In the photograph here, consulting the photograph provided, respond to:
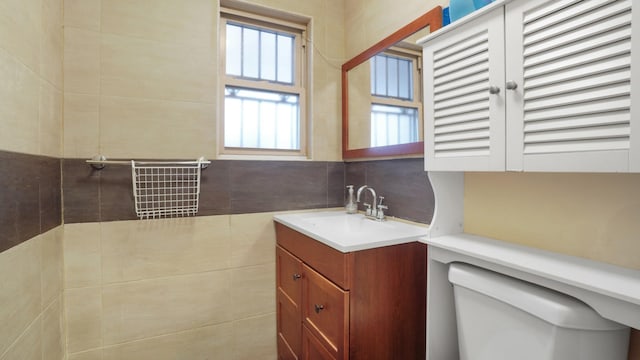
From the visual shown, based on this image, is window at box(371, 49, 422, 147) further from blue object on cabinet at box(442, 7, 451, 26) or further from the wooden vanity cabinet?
the wooden vanity cabinet

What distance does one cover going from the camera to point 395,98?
159 centimetres

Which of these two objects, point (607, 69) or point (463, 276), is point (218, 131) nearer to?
Result: point (463, 276)

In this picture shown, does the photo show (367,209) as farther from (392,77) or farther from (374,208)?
(392,77)

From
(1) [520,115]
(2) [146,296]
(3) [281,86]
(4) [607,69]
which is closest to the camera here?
(4) [607,69]

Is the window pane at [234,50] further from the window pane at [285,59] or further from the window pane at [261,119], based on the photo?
the window pane at [285,59]

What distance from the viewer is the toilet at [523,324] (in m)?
0.73

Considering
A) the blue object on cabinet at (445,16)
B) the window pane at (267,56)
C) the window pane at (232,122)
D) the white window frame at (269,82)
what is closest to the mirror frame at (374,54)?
the blue object on cabinet at (445,16)

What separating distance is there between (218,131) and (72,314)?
1.17 metres

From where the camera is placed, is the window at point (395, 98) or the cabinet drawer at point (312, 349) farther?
the window at point (395, 98)

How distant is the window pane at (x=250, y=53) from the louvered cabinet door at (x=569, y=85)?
1461 millimetres

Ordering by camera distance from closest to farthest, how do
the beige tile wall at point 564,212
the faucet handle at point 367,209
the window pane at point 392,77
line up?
the beige tile wall at point 564,212, the window pane at point 392,77, the faucet handle at point 367,209

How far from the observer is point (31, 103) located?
1.10 meters

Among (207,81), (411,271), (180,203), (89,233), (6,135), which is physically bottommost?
(411,271)

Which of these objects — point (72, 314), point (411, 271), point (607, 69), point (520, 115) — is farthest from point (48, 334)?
point (607, 69)
